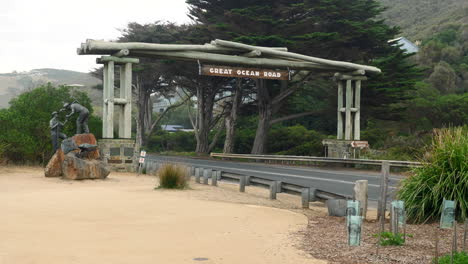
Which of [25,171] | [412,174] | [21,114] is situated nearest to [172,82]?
[21,114]

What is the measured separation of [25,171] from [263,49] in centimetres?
1179

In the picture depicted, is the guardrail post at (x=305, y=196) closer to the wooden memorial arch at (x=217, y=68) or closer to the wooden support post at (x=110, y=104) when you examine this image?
the wooden memorial arch at (x=217, y=68)

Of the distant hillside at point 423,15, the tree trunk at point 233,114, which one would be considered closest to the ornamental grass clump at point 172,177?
the tree trunk at point 233,114

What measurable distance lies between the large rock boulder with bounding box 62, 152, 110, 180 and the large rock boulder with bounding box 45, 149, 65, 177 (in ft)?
2.25

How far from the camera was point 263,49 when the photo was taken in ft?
84.7

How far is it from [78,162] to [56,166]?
1377 millimetres

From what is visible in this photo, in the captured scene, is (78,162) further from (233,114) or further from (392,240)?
(233,114)

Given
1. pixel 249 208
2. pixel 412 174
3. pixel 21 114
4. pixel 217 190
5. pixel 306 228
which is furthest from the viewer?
pixel 21 114

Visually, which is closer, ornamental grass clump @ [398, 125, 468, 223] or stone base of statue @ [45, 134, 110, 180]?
ornamental grass clump @ [398, 125, 468, 223]

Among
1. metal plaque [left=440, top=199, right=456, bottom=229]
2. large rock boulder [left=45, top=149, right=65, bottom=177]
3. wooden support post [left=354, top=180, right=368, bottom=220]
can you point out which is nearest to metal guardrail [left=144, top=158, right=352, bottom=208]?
wooden support post [left=354, top=180, right=368, bottom=220]

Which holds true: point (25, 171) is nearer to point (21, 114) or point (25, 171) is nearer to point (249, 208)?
point (21, 114)

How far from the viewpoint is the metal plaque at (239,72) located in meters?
25.1

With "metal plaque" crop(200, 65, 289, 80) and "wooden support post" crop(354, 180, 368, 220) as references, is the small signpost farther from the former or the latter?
"wooden support post" crop(354, 180, 368, 220)

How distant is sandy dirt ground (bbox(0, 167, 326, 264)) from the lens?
7.37 metres
